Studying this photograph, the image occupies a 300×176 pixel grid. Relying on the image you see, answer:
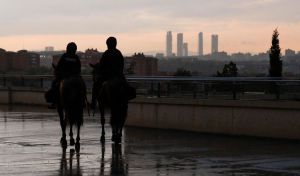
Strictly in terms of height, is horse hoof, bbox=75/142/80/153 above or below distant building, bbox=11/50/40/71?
below

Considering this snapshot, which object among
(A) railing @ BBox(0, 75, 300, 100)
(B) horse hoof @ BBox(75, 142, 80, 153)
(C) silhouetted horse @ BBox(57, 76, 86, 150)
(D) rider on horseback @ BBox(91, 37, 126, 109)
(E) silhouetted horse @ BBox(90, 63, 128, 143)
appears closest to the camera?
(B) horse hoof @ BBox(75, 142, 80, 153)

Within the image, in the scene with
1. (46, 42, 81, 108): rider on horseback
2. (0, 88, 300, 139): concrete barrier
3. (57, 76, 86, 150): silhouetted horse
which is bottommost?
(0, 88, 300, 139): concrete barrier

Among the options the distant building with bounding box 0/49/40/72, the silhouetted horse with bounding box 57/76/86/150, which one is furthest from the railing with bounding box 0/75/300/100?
the distant building with bounding box 0/49/40/72

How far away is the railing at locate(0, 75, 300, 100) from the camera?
19047 mm

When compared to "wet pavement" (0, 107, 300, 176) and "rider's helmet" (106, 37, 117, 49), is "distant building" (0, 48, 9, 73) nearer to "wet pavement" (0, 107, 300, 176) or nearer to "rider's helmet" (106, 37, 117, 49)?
"wet pavement" (0, 107, 300, 176)

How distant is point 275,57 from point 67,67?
2686 centimetres

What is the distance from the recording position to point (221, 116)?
1988 centimetres

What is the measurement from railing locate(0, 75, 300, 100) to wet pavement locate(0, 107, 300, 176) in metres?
1.45

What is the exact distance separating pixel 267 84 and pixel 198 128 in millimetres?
2326

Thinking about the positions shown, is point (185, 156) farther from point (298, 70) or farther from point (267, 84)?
point (298, 70)

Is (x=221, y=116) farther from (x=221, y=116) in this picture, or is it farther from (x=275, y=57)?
(x=275, y=57)

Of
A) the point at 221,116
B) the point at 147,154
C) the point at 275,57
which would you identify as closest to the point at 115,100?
the point at 147,154

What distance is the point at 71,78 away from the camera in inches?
655

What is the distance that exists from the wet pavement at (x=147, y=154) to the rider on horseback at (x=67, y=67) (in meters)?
1.23
